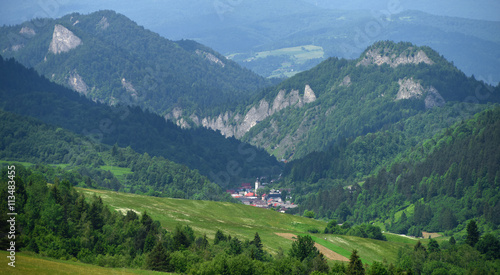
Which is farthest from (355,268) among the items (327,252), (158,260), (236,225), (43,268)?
(236,225)

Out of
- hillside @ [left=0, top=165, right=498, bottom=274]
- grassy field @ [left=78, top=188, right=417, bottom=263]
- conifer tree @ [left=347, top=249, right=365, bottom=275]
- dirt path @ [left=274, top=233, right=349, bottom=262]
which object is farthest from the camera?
grassy field @ [left=78, top=188, right=417, bottom=263]

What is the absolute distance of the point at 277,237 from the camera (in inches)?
6624

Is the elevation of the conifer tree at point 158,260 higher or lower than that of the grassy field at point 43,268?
lower

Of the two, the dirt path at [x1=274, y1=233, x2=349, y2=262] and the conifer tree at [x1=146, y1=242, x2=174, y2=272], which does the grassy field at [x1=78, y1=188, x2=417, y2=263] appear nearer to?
the dirt path at [x1=274, y1=233, x2=349, y2=262]

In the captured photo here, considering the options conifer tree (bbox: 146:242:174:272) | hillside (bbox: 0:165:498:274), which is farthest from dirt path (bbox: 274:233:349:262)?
conifer tree (bbox: 146:242:174:272)

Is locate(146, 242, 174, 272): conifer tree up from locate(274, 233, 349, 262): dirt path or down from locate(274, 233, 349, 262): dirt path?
up

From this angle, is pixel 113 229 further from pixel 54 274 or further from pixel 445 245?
pixel 445 245

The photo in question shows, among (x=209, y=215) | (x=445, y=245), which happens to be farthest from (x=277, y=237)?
(x=445, y=245)

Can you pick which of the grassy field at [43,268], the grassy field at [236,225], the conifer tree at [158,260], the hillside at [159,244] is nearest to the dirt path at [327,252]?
the hillside at [159,244]

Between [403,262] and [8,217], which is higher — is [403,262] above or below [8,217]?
below

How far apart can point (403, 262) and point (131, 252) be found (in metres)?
55.7

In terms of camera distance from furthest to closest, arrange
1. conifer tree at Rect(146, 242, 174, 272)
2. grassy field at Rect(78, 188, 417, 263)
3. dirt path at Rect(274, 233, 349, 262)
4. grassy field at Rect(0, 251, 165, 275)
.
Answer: grassy field at Rect(78, 188, 417, 263)
dirt path at Rect(274, 233, 349, 262)
conifer tree at Rect(146, 242, 174, 272)
grassy field at Rect(0, 251, 165, 275)

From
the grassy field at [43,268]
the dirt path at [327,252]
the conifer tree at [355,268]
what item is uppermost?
the grassy field at [43,268]

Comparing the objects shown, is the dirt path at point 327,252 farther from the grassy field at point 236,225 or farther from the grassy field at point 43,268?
the grassy field at point 43,268
